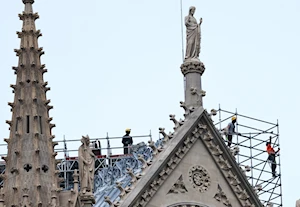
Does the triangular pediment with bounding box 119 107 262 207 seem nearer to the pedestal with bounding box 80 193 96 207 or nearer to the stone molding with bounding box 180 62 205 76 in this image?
the stone molding with bounding box 180 62 205 76

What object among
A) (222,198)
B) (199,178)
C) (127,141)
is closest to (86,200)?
(199,178)

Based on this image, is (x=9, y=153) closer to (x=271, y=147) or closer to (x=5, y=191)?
(x=5, y=191)

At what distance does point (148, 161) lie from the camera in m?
49.6

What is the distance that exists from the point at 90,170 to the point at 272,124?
13.2m

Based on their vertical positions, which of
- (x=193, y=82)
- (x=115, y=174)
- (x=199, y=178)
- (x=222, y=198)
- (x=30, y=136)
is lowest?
(x=222, y=198)

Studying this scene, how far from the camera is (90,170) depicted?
47750 millimetres

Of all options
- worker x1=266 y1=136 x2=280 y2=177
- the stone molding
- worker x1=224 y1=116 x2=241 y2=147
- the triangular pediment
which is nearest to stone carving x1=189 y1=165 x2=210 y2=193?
the triangular pediment

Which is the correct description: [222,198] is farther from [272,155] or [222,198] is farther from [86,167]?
[272,155]

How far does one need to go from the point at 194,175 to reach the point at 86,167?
364 centimetres

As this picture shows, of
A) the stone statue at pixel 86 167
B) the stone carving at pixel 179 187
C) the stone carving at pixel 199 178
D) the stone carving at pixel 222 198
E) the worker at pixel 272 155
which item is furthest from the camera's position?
the worker at pixel 272 155

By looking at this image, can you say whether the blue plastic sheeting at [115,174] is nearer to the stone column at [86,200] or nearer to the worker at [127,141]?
the worker at [127,141]

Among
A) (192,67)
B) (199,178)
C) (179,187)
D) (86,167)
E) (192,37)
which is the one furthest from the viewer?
(192,37)

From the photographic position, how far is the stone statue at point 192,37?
171 feet

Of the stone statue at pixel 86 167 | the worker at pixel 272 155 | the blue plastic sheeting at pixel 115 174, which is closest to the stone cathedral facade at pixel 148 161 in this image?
the stone statue at pixel 86 167
